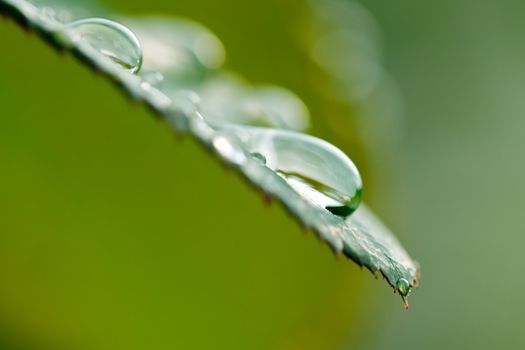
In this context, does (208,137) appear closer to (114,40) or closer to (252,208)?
(114,40)

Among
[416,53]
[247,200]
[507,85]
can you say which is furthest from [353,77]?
[507,85]

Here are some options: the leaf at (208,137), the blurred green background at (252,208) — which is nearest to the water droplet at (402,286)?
the leaf at (208,137)

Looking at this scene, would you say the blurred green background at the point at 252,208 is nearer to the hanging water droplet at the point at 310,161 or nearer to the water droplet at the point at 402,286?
the hanging water droplet at the point at 310,161

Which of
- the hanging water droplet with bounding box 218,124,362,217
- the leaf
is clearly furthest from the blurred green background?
the leaf

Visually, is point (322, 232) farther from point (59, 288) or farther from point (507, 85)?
point (507, 85)

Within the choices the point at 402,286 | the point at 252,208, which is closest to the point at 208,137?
the point at 402,286

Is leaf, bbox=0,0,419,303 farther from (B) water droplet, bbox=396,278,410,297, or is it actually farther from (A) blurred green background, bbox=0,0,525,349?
(A) blurred green background, bbox=0,0,525,349
